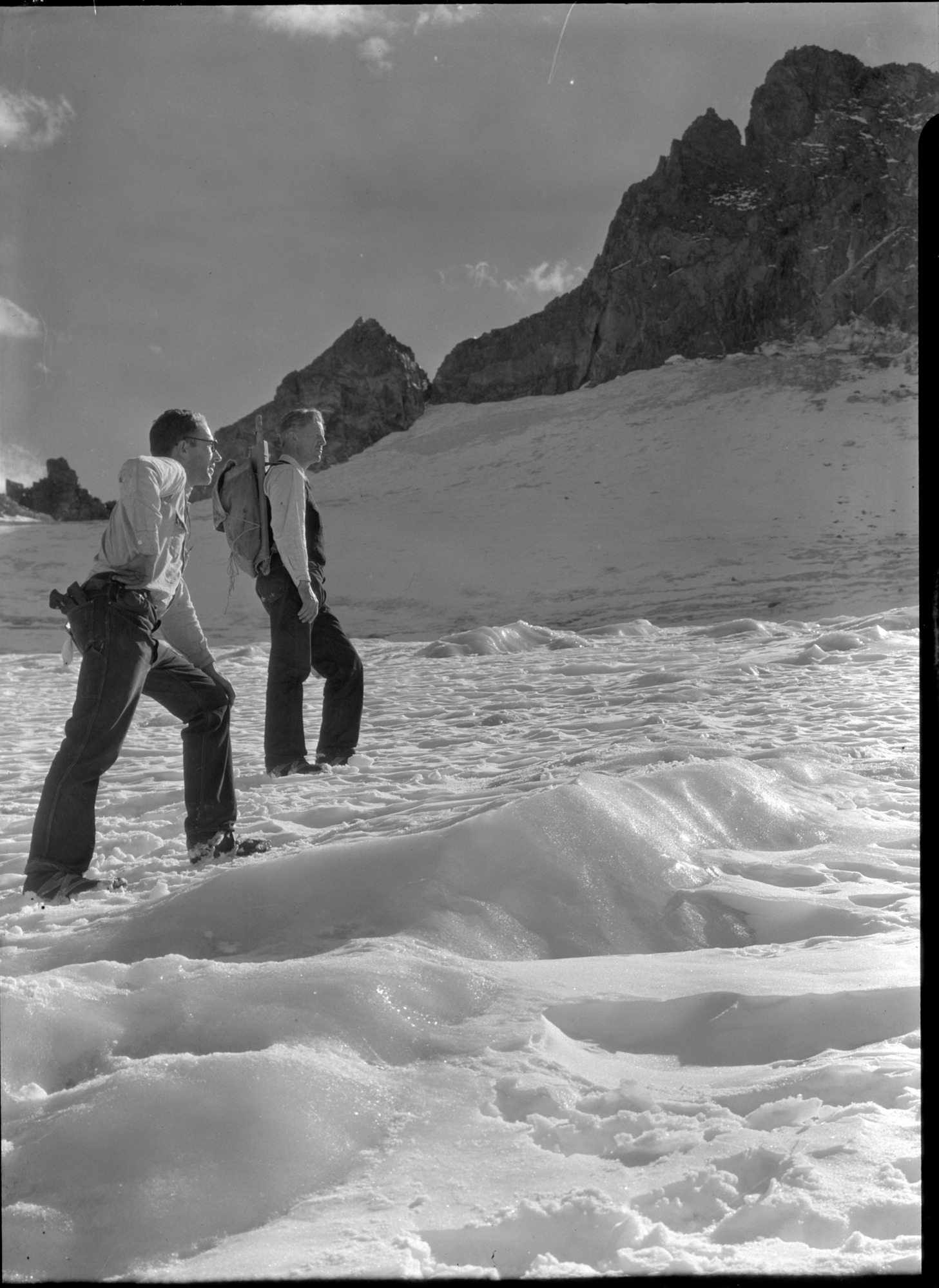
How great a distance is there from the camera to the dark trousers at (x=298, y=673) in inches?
106

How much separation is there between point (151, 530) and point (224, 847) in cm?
65

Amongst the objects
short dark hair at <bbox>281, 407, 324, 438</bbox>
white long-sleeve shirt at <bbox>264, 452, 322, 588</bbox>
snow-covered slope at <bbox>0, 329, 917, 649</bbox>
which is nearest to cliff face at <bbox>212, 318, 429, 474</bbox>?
snow-covered slope at <bbox>0, 329, 917, 649</bbox>

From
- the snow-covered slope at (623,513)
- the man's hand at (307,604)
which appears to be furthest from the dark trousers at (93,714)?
the snow-covered slope at (623,513)

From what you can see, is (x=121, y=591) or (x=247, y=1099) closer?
(x=247, y=1099)

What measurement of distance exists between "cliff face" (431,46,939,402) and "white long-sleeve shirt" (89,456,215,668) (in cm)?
2362

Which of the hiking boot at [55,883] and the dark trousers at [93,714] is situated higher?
the dark trousers at [93,714]

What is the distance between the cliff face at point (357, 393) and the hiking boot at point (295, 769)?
23.0 m

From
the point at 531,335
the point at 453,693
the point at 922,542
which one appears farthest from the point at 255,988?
the point at 531,335

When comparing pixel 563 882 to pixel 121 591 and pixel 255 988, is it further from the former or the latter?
pixel 121 591

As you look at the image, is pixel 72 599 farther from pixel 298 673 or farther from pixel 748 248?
pixel 748 248

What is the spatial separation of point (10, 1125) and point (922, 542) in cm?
91

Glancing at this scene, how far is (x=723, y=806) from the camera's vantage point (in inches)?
77.0

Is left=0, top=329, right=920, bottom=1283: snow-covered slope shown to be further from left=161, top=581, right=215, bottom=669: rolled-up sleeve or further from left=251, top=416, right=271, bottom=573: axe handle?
left=251, top=416, right=271, bottom=573: axe handle

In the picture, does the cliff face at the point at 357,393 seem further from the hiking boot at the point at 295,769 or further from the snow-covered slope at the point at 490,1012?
the snow-covered slope at the point at 490,1012
